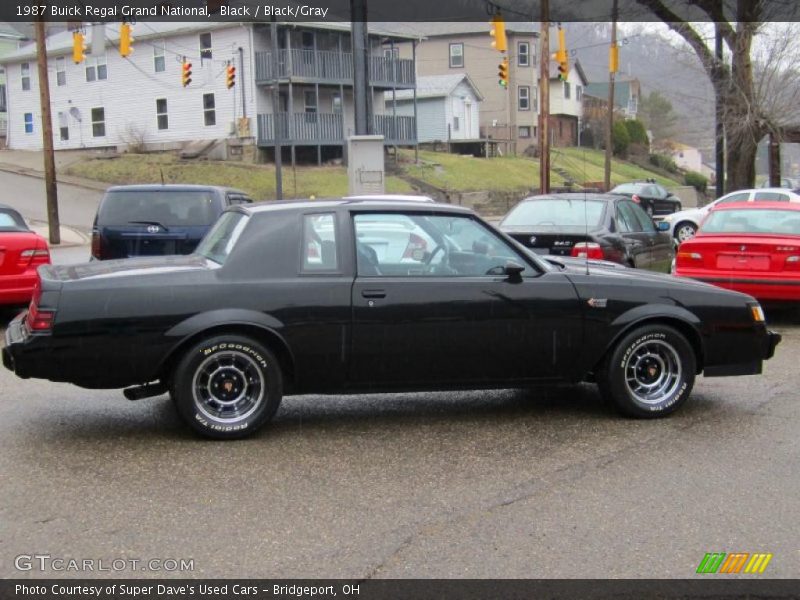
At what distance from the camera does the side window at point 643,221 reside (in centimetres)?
1288

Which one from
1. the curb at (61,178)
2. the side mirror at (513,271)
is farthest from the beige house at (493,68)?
the side mirror at (513,271)

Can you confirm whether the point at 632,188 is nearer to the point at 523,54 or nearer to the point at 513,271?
the point at 523,54

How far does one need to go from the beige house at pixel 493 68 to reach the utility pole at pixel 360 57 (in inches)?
1747

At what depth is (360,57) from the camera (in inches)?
655

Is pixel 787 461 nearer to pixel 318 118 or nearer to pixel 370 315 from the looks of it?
pixel 370 315

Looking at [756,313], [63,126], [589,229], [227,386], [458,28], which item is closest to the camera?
[227,386]

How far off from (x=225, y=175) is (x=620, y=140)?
130 feet

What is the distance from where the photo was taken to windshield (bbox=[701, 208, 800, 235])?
37.3 ft

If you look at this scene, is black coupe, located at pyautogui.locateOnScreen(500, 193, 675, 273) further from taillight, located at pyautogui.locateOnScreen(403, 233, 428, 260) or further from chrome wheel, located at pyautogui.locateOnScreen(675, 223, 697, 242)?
chrome wheel, located at pyautogui.locateOnScreen(675, 223, 697, 242)

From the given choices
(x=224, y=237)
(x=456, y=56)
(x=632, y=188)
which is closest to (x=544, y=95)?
(x=632, y=188)

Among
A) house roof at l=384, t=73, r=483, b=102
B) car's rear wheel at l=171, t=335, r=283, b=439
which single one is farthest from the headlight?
house roof at l=384, t=73, r=483, b=102

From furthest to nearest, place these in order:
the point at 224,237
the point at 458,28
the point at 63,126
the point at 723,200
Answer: the point at 458,28 → the point at 63,126 → the point at 723,200 → the point at 224,237

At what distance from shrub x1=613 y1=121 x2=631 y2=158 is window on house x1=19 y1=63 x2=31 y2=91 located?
3951 centimetres

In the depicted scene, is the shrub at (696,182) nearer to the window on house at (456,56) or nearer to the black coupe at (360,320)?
the window on house at (456,56)
